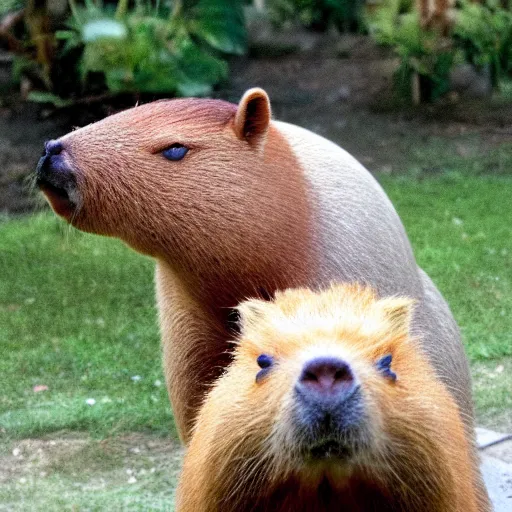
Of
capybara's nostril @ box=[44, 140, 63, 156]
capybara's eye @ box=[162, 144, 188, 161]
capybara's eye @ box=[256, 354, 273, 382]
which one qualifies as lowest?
capybara's nostril @ box=[44, 140, 63, 156]

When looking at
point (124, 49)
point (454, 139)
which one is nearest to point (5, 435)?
point (124, 49)

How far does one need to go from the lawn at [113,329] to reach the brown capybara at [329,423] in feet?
4.95

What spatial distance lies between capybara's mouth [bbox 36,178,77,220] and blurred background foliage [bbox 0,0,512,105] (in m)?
6.80

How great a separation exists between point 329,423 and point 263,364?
0.31 m

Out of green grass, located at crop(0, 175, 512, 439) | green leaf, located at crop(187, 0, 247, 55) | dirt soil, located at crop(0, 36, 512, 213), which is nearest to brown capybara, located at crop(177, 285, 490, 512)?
green grass, located at crop(0, 175, 512, 439)

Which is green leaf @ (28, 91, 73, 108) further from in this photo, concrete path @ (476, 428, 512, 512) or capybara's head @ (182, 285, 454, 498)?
capybara's head @ (182, 285, 454, 498)

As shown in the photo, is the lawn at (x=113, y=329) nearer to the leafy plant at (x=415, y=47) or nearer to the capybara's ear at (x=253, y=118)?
the capybara's ear at (x=253, y=118)

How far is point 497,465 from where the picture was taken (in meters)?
5.10

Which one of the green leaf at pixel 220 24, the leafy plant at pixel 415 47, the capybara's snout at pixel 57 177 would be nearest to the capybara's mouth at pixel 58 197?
the capybara's snout at pixel 57 177

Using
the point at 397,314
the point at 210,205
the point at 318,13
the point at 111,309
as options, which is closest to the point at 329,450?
the point at 397,314

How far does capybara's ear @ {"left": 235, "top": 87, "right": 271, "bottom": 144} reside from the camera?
140 inches

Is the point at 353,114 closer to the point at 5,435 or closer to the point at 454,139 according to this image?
the point at 454,139

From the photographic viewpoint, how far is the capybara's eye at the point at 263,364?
8.22 ft

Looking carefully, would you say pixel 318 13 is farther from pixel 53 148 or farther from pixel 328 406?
pixel 328 406
